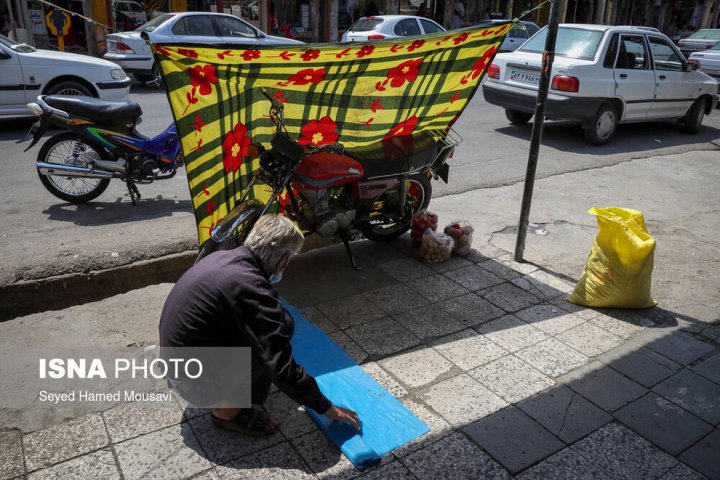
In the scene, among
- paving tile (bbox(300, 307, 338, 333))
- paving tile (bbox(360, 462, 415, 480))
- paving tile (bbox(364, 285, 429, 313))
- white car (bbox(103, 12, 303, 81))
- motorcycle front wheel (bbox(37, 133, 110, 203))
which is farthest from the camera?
white car (bbox(103, 12, 303, 81))

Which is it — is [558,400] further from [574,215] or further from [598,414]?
[574,215]

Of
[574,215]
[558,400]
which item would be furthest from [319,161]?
[574,215]

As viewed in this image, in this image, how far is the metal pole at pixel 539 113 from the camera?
4.48 meters

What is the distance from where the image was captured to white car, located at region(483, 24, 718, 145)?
932 centimetres

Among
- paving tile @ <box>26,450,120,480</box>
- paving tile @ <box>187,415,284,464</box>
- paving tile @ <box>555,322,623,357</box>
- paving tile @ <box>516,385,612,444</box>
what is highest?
paving tile @ <box>26,450,120,480</box>

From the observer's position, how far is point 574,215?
6.47 meters

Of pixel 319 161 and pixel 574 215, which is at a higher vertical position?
pixel 319 161

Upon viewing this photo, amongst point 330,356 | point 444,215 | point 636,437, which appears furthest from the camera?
point 444,215

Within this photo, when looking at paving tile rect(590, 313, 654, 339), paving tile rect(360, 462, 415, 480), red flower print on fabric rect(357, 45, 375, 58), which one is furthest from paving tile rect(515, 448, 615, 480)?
red flower print on fabric rect(357, 45, 375, 58)

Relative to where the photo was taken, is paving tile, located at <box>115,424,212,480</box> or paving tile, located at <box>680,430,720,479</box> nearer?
paving tile, located at <box>115,424,212,480</box>

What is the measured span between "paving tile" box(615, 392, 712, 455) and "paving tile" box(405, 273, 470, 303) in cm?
158

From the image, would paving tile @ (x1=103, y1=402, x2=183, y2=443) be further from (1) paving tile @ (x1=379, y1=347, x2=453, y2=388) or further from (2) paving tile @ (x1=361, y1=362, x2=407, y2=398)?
(1) paving tile @ (x1=379, y1=347, x2=453, y2=388)

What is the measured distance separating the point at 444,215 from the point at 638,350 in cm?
277

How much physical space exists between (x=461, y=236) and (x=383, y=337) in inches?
64.6
